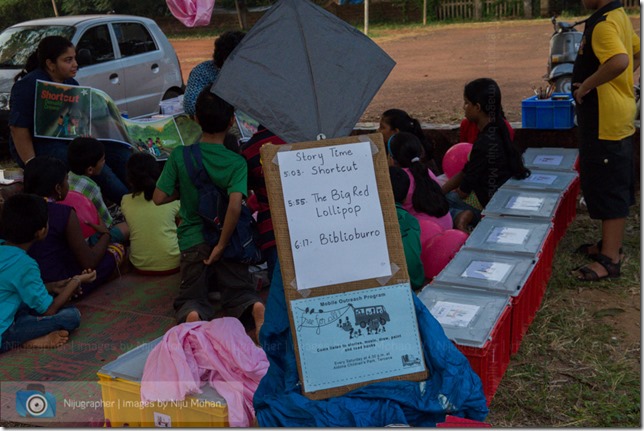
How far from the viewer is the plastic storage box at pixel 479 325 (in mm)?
3033

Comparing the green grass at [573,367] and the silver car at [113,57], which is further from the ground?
the silver car at [113,57]

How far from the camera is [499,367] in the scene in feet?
11.1

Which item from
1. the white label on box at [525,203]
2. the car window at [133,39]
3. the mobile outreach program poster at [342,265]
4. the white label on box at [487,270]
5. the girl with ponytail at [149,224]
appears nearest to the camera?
the mobile outreach program poster at [342,265]

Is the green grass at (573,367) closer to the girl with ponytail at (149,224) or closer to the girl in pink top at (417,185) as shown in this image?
the girl in pink top at (417,185)

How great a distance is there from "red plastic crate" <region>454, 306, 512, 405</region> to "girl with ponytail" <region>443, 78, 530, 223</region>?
70.4 inches

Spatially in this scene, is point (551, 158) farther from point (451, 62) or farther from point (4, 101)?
point (451, 62)

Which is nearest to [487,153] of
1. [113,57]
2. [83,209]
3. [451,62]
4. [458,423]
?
[83,209]

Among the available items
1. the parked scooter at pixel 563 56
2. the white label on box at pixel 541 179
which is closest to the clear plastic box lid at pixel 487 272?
the white label on box at pixel 541 179

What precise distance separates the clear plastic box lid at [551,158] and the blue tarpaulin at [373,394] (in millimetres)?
3081

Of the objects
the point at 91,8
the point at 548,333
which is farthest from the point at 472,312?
the point at 91,8

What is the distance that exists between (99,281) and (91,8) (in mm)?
19805

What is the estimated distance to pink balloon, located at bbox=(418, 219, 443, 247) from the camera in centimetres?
452

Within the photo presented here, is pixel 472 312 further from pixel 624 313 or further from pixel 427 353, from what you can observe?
pixel 624 313

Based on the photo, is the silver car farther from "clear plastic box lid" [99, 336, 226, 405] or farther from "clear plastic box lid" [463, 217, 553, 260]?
A: "clear plastic box lid" [99, 336, 226, 405]
